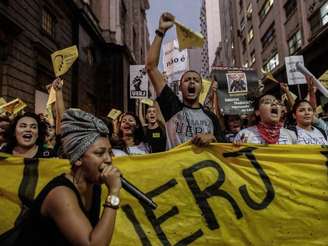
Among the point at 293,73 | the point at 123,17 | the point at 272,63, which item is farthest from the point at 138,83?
the point at 123,17

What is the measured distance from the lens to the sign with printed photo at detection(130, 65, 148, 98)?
984 centimetres

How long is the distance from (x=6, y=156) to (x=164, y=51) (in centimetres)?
831

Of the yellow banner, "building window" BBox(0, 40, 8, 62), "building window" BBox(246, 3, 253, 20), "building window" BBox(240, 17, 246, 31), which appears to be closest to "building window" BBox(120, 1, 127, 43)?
"building window" BBox(246, 3, 253, 20)

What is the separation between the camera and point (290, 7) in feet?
79.0

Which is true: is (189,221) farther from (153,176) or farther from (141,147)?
(141,147)

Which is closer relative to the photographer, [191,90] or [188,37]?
[191,90]

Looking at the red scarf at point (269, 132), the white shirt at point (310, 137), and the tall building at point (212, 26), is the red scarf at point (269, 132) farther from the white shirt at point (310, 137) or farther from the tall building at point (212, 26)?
the tall building at point (212, 26)

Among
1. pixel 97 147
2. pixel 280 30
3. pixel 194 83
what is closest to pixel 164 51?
pixel 194 83

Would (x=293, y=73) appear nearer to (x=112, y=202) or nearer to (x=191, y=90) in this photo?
(x=191, y=90)

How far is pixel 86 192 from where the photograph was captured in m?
2.07

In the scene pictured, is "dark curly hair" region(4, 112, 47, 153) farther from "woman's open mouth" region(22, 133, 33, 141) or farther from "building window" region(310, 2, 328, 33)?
"building window" region(310, 2, 328, 33)

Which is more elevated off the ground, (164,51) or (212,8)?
(212,8)

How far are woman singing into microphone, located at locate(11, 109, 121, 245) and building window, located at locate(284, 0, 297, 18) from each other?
929 inches

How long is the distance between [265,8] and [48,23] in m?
19.8
